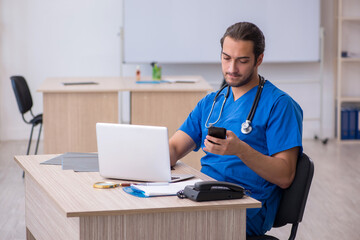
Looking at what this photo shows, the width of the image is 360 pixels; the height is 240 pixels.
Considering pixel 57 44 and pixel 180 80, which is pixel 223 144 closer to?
Answer: pixel 180 80

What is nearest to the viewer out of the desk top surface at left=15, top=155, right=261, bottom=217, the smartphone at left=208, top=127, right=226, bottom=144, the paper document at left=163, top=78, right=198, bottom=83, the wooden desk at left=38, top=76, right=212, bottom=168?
the desk top surface at left=15, top=155, right=261, bottom=217

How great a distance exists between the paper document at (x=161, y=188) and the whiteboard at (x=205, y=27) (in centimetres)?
433

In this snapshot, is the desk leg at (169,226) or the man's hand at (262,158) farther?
the man's hand at (262,158)

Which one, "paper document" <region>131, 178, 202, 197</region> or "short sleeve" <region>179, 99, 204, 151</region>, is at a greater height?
"short sleeve" <region>179, 99, 204, 151</region>

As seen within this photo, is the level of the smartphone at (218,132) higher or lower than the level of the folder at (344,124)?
higher

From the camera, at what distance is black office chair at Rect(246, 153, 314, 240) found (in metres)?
2.14

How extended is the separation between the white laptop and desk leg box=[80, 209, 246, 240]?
0.29 meters

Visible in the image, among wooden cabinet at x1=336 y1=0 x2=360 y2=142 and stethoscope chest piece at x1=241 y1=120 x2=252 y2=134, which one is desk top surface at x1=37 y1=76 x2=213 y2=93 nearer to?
wooden cabinet at x1=336 y1=0 x2=360 y2=142

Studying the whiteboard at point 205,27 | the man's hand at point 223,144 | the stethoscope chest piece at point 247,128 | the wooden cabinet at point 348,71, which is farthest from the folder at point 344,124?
the man's hand at point 223,144

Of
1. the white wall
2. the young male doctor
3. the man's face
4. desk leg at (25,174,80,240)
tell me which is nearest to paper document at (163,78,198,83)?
the white wall

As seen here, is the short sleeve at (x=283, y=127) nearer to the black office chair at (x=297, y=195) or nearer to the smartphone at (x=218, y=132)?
the black office chair at (x=297, y=195)

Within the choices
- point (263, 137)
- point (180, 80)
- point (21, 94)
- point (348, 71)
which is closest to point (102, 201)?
point (263, 137)

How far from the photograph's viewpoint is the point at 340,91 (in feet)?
21.4

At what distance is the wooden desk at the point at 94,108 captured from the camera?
474cm
